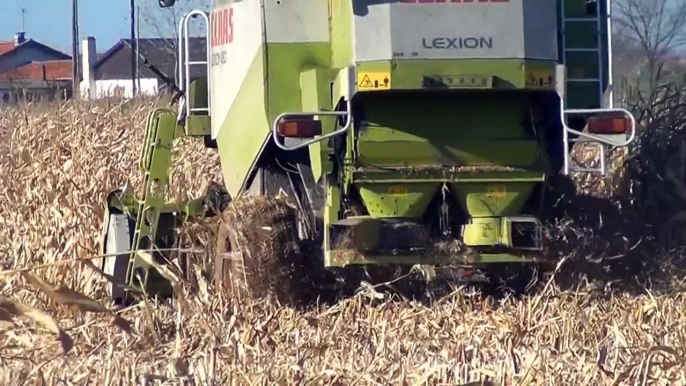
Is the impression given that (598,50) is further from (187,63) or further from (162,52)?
(162,52)

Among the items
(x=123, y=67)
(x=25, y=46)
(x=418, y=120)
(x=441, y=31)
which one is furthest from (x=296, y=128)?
(x=25, y=46)

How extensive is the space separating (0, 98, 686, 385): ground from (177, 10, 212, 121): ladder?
3.59 ft

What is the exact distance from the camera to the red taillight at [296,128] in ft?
26.9

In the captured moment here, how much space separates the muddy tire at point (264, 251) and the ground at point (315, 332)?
5.5 inches

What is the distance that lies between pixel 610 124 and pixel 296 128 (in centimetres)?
184

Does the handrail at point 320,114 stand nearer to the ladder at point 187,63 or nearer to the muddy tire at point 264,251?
the muddy tire at point 264,251

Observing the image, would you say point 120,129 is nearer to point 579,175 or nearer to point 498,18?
point 579,175

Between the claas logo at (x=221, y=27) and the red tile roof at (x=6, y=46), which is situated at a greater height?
the red tile roof at (x=6, y=46)

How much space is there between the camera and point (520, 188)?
27.5ft

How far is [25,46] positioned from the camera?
6925cm

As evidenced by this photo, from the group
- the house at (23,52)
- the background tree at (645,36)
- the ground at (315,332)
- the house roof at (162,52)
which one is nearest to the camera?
the ground at (315,332)

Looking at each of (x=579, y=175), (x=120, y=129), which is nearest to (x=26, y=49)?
(x=120, y=129)

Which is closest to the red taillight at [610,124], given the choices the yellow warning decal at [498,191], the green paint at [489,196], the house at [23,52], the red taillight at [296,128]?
the green paint at [489,196]

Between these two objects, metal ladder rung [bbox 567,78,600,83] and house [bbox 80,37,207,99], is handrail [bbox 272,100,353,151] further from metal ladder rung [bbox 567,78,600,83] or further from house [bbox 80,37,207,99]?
house [bbox 80,37,207,99]
